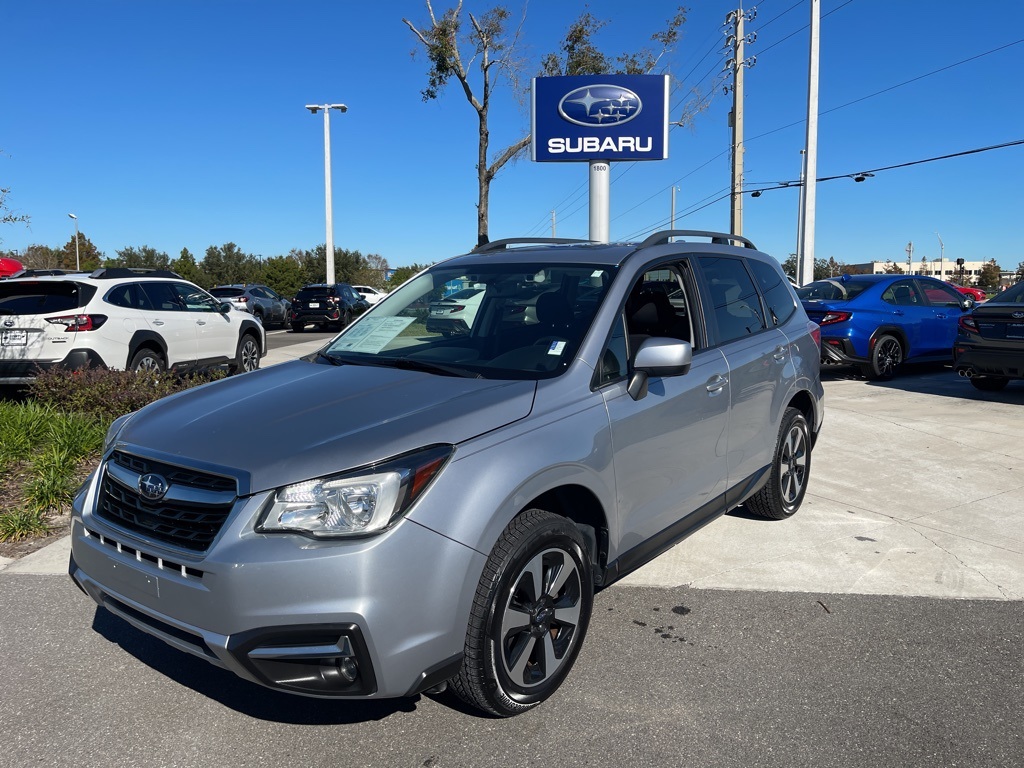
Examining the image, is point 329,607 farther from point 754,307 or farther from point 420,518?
point 754,307

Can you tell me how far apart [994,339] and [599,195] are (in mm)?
9902

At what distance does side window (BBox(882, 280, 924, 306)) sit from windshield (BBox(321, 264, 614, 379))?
9130mm

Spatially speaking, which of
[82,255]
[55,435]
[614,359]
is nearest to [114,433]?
[614,359]

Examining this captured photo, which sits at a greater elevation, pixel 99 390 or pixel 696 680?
pixel 99 390

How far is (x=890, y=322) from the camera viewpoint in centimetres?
1138

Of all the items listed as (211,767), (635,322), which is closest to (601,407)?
(635,322)

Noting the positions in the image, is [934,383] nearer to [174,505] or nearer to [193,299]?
[193,299]

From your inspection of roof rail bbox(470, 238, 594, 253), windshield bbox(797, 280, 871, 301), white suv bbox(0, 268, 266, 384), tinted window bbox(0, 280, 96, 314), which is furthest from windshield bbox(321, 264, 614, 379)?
windshield bbox(797, 280, 871, 301)

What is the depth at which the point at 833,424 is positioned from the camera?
27.8ft

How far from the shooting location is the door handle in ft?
13.1

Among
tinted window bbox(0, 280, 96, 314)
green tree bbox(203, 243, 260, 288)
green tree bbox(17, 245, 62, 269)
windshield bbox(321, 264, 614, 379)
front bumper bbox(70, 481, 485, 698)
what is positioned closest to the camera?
front bumper bbox(70, 481, 485, 698)

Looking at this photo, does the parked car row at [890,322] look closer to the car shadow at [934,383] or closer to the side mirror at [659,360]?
the car shadow at [934,383]

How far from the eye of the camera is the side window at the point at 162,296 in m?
10.4

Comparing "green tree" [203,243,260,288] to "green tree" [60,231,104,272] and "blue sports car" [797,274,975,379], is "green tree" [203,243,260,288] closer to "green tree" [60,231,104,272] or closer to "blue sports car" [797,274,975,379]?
"green tree" [60,231,104,272]
